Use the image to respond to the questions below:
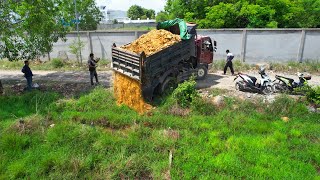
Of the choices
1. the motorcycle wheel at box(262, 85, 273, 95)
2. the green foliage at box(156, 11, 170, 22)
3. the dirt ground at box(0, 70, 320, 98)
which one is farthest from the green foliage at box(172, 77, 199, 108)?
the green foliage at box(156, 11, 170, 22)

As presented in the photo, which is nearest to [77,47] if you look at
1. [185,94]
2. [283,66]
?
[185,94]

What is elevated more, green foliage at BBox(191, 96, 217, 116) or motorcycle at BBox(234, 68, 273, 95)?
motorcycle at BBox(234, 68, 273, 95)

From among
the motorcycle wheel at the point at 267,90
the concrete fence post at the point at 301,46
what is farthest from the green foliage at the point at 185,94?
the concrete fence post at the point at 301,46

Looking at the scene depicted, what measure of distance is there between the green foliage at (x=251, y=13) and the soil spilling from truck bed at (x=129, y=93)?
11673mm

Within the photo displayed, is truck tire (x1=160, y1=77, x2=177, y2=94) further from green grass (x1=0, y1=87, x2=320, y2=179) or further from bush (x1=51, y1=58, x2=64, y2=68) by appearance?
bush (x1=51, y1=58, x2=64, y2=68)

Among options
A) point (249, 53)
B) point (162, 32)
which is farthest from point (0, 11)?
point (249, 53)

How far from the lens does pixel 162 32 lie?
11.1 meters

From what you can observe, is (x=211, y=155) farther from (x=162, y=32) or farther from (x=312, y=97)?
(x=162, y=32)

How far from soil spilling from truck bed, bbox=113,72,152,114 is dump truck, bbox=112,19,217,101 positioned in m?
0.21

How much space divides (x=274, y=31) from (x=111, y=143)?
1251 centimetres

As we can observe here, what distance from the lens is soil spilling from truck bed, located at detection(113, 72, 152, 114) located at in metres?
9.59

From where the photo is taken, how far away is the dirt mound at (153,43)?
10.1 meters

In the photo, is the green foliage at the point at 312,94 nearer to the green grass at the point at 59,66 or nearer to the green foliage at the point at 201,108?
the green foliage at the point at 201,108

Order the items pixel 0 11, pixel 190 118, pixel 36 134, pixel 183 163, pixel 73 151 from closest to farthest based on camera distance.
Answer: pixel 183 163 < pixel 73 151 < pixel 36 134 < pixel 190 118 < pixel 0 11
